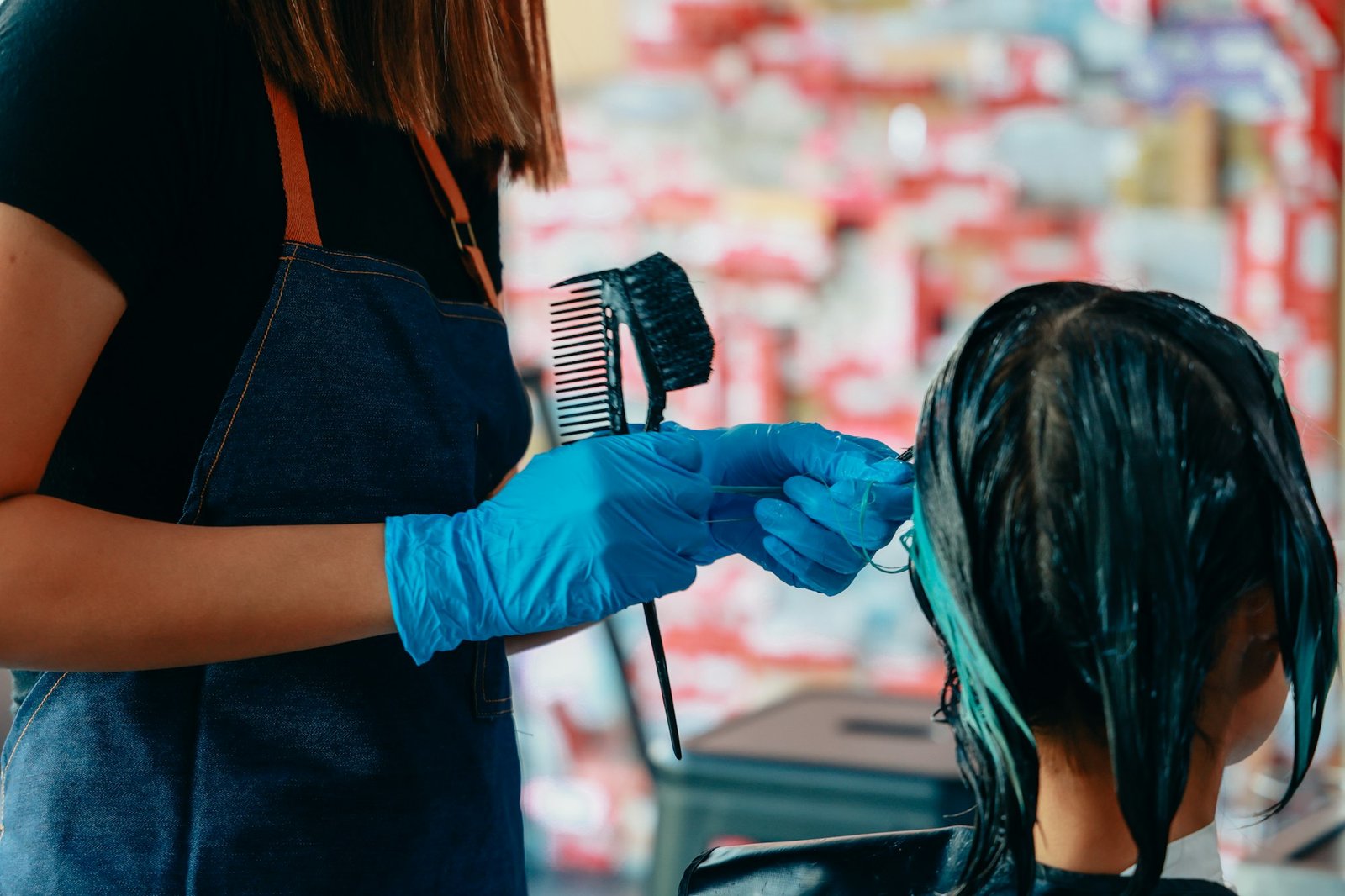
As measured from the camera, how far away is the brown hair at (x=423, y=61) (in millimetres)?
946

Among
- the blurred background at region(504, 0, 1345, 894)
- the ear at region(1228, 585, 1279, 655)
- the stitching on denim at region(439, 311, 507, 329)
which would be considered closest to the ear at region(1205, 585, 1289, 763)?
the ear at region(1228, 585, 1279, 655)

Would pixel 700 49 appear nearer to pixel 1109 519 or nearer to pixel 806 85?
pixel 806 85

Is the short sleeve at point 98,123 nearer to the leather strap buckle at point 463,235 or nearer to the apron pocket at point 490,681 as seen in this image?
the leather strap buckle at point 463,235

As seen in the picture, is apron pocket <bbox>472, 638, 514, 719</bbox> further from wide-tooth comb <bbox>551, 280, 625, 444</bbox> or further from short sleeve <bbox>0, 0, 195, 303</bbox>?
short sleeve <bbox>0, 0, 195, 303</bbox>

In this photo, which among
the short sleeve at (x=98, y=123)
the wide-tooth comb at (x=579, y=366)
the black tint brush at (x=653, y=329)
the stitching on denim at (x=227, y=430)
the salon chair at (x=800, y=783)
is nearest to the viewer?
the short sleeve at (x=98, y=123)

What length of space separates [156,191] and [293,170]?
0.14m

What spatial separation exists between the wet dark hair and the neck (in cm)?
3

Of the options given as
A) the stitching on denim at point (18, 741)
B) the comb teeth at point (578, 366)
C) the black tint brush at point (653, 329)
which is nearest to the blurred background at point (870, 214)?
the comb teeth at point (578, 366)

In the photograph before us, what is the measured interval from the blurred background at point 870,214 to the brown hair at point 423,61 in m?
1.77

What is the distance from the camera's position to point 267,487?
3.11 ft

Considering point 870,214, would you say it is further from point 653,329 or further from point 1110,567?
point 1110,567

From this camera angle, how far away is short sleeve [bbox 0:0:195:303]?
2.57ft

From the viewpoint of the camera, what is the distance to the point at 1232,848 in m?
2.64

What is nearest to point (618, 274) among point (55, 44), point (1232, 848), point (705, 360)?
point (705, 360)
